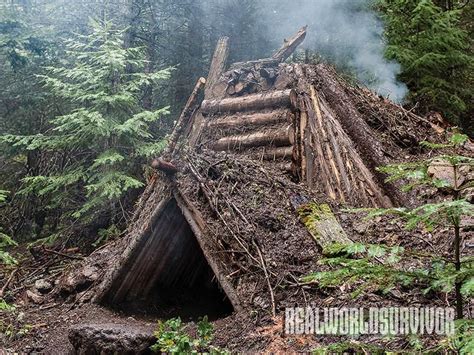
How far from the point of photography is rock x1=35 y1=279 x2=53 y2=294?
6.72 m

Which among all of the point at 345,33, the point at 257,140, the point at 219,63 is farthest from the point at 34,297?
the point at 345,33

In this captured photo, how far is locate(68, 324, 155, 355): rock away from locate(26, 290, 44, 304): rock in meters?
1.92

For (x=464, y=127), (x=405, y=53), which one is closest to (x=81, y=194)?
(x=405, y=53)

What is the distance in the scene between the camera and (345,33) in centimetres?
1432

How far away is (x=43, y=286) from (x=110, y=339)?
284cm

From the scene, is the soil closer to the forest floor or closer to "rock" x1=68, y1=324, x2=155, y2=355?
the forest floor

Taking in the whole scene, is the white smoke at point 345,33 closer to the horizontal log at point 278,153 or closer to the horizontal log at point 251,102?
the horizontal log at point 251,102

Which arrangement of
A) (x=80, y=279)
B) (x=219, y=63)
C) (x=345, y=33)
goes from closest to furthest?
1. (x=80, y=279)
2. (x=219, y=63)
3. (x=345, y=33)

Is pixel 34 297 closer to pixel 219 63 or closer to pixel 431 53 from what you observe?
pixel 219 63

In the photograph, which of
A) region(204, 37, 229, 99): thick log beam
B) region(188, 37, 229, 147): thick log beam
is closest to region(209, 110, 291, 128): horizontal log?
region(188, 37, 229, 147): thick log beam

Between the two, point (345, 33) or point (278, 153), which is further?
point (345, 33)

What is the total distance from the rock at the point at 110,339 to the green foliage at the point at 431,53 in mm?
8694

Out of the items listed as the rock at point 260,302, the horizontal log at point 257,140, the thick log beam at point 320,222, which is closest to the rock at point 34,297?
the rock at point 260,302

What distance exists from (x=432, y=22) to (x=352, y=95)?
3208 mm
